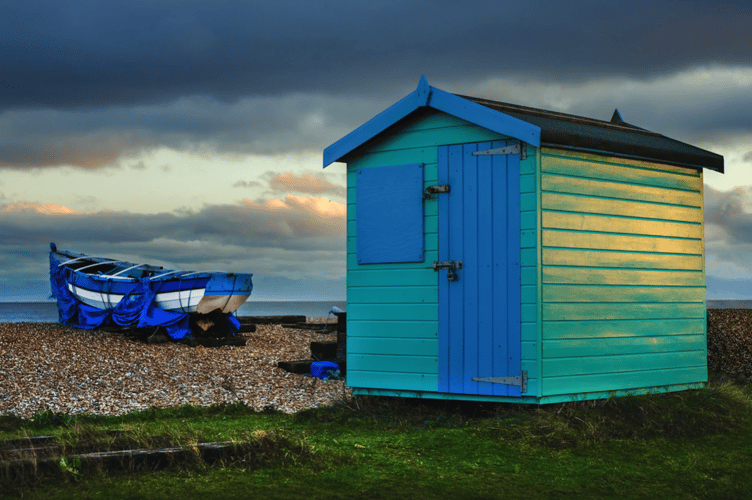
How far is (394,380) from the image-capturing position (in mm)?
8625

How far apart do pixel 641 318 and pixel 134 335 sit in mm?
13155

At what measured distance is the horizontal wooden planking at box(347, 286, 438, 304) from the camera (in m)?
8.41

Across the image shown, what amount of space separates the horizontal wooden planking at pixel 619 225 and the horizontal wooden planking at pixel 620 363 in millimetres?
1509

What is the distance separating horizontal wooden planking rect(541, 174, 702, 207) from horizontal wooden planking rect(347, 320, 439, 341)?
2.11 meters

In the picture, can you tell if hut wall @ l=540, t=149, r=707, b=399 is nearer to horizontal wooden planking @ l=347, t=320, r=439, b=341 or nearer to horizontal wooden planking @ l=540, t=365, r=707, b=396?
horizontal wooden planking @ l=540, t=365, r=707, b=396

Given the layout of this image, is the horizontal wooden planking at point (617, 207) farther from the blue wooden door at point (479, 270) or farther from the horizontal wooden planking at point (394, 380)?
the horizontal wooden planking at point (394, 380)

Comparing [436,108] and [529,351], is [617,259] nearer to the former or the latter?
[529,351]

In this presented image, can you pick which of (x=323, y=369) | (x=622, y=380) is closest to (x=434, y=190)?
(x=622, y=380)

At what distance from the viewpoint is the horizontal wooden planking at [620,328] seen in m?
7.87

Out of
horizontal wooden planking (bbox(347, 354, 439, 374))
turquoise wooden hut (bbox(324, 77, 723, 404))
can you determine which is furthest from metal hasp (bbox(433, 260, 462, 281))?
horizontal wooden planking (bbox(347, 354, 439, 374))

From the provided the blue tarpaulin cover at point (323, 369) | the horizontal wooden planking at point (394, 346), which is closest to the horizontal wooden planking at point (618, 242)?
the horizontal wooden planking at point (394, 346)

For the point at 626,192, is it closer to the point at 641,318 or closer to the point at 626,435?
the point at 641,318

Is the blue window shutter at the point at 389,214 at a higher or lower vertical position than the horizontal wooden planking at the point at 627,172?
lower

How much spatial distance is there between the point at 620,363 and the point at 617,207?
1.88 meters
